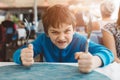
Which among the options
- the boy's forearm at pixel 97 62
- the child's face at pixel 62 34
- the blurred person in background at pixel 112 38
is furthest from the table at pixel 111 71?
the blurred person in background at pixel 112 38

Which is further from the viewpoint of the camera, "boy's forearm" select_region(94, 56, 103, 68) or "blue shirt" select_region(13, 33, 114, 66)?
"blue shirt" select_region(13, 33, 114, 66)

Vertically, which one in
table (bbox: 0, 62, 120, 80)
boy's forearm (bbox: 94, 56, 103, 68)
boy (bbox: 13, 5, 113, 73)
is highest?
boy (bbox: 13, 5, 113, 73)

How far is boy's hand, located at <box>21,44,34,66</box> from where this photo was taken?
100 centimetres

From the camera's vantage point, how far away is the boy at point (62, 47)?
3.08ft

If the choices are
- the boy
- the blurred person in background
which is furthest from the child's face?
the blurred person in background

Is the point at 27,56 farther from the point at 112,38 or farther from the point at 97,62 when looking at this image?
the point at 112,38

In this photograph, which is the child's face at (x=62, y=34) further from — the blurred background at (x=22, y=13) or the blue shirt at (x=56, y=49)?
the blurred background at (x=22, y=13)

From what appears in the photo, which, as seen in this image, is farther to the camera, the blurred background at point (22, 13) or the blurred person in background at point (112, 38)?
the blurred background at point (22, 13)

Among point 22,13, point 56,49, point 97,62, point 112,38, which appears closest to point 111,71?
point 97,62

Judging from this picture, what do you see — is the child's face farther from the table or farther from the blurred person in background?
the blurred person in background

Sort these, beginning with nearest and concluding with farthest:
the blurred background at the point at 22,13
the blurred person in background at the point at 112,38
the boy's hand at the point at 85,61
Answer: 1. the boy's hand at the point at 85,61
2. the blurred person in background at the point at 112,38
3. the blurred background at the point at 22,13

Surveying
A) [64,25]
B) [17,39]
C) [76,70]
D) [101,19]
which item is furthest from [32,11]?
[76,70]

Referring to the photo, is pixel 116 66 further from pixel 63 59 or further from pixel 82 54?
pixel 63 59

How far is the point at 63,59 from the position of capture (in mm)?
1394
